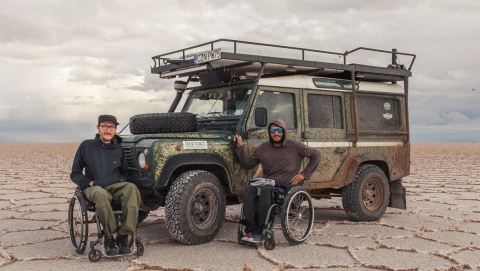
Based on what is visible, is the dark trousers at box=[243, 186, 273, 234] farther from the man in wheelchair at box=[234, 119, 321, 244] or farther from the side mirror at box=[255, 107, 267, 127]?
the side mirror at box=[255, 107, 267, 127]

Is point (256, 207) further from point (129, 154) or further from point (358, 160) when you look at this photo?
point (358, 160)

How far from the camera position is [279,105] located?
7.52 meters

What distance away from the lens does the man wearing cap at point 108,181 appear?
223 inches

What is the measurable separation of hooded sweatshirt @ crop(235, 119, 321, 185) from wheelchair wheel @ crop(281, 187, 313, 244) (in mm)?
249

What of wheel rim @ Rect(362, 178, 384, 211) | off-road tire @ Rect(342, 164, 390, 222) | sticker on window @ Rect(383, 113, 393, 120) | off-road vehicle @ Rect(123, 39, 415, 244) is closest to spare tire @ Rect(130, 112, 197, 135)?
off-road vehicle @ Rect(123, 39, 415, 244)

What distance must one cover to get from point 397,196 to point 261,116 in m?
3.53

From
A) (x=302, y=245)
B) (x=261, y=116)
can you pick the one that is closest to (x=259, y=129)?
(x=261, y=116)

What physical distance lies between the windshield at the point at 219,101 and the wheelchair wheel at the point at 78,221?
2.30 meters

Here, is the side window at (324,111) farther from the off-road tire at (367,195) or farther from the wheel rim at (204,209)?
the wheel rim at (204,209)

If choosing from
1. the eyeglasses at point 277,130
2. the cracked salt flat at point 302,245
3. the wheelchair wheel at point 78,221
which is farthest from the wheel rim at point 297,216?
the wheelchair wheel at point 78,221

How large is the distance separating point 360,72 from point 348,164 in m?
1.42

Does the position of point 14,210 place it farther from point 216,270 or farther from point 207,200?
point 216,270

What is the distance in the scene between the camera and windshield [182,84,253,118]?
7441 millimetres

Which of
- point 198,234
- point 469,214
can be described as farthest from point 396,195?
point 198,234
